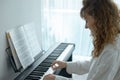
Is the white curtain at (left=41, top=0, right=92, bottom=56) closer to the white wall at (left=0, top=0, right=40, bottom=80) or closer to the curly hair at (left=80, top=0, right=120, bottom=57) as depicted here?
the white wall at (left=0, top=0, right=40, bottom=80)

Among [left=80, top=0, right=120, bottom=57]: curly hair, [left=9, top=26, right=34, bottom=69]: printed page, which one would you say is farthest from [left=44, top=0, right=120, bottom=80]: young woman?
[left=9, top=26, right=34, bottom=69]: printed page

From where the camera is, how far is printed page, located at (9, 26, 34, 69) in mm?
1611

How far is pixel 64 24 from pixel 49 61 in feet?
3.26

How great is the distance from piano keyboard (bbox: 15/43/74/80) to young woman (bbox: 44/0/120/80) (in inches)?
18.7

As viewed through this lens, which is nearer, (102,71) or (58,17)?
(102,71)

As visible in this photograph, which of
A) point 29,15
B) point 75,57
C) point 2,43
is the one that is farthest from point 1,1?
point 75,57

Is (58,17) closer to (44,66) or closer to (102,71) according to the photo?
(44,66)

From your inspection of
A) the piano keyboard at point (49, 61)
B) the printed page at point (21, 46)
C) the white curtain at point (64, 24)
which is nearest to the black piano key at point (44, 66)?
the piano keyboard at point (49, 61)

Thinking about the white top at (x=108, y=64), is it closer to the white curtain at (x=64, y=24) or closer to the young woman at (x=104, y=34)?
the young woman at (x=104, y=34)

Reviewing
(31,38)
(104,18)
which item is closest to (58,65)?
(31,38)

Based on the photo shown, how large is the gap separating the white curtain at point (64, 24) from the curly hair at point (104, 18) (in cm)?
139

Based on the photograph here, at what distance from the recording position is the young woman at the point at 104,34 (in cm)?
115

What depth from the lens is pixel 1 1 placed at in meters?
1.50

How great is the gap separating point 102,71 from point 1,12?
877mm
